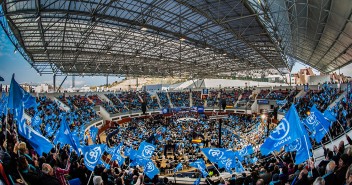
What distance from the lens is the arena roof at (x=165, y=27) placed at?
55.0ft

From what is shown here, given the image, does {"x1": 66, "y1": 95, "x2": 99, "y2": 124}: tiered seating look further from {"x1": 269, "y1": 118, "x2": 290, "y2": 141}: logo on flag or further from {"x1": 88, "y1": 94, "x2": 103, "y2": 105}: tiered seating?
{"x1": 269, "y1": 118, "x2": 290, "y2": 141}: logo on flag

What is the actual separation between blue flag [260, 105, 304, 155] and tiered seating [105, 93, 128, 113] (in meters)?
37.0

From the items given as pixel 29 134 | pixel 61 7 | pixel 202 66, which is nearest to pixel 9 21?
pixel 61 7

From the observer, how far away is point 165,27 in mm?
23453

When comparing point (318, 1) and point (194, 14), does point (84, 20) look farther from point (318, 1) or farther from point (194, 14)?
point (318, 1)

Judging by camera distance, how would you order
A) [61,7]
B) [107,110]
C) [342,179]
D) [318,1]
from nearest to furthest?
1. [342,179]
2. [318,1]
3. [61,7]
4. [107,110]

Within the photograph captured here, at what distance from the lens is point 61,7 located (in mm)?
17500

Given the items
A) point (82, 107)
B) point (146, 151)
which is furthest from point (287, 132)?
point (82, 107)

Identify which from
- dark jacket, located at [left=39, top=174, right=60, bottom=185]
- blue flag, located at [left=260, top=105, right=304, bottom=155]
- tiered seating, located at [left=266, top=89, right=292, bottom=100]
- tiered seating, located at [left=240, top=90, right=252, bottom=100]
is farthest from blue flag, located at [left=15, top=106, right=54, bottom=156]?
tiered seating, located at [left=240, top=90, right=252, bottom=100]

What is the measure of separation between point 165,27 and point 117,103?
80.8 ft

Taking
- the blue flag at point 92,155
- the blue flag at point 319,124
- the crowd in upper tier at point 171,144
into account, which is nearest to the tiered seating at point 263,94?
the crowd in upper tier at point 171,144

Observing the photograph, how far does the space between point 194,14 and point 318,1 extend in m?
10.0

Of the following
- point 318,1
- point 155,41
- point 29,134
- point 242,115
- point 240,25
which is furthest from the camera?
point 242,115

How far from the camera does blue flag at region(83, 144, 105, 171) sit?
22.3 feet
